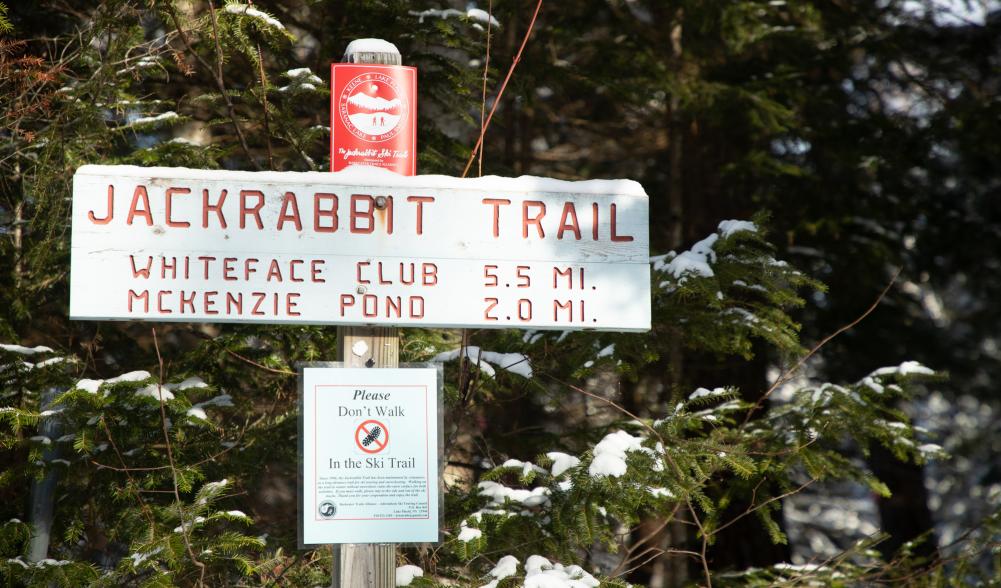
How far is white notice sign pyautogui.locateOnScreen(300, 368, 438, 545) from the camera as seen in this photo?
297 cm

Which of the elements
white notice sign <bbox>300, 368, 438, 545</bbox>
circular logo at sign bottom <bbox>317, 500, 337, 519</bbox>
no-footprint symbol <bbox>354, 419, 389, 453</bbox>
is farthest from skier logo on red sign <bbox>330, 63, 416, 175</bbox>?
circular logo at sign bottom <bbox>317, 500, 337, 519</bbox>

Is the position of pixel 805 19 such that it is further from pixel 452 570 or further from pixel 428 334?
pixel 452 570

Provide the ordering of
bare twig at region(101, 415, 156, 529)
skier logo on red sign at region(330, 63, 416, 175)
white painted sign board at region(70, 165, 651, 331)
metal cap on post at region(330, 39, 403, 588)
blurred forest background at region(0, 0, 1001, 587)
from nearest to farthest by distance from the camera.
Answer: white painted sign board at region(70, 165, 651, 331)
metal cap on post at region(330, 39, 403, 588)
skier logo on red sign at region(330, 63, 416, 175)
bare twig at region(101, 415, 156, 529)
blurred forest background at region(0, 0, 1001, 587)

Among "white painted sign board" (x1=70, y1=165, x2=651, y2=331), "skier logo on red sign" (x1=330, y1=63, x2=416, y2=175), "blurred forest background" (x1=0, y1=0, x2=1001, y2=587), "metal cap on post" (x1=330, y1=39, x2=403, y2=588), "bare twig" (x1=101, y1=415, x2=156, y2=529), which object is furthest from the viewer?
"blurred forest background" (x1=0, y1=0, x2=1001, y2=587)

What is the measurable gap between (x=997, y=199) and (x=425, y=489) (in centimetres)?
968

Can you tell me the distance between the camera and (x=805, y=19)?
28.3 ft

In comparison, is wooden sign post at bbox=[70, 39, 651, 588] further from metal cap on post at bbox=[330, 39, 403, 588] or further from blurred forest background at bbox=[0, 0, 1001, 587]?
blurred forest background at bbox=[0, 0, 1001, 587]

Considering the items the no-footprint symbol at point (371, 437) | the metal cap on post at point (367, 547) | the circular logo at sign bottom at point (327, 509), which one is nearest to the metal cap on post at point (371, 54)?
the metal cap on post at point (367, 547)

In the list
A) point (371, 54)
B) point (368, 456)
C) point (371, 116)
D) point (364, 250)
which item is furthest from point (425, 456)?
point (371, 54)

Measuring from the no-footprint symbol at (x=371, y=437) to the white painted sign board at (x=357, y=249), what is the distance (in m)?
0.31

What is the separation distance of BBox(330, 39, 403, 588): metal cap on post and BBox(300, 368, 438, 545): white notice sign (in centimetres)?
6

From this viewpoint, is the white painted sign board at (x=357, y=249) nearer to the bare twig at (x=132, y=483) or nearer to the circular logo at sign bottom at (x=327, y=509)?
the circular logo at sign bottom at (x=327, y=509)

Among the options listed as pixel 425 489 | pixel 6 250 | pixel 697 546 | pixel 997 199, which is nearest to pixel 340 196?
pixel 425 489

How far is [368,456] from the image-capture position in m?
3.03
